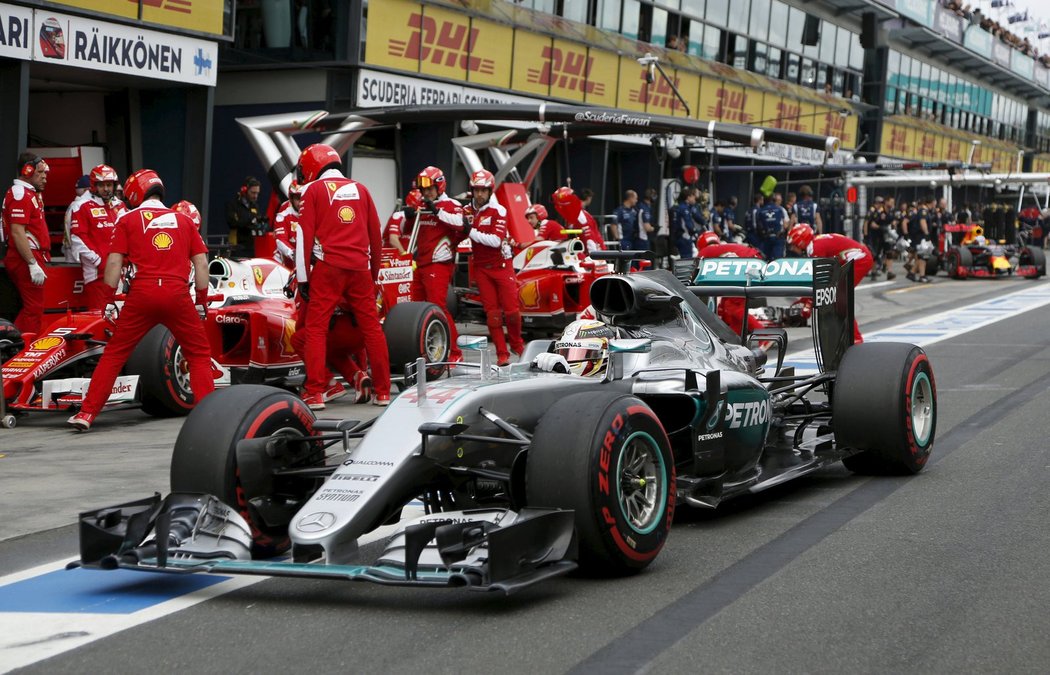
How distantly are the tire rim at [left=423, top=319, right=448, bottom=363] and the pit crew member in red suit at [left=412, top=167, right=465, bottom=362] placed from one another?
0.79 metres

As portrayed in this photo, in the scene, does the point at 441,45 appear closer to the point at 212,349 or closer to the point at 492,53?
the point at 492,53

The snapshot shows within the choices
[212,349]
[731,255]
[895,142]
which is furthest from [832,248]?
[895,142]

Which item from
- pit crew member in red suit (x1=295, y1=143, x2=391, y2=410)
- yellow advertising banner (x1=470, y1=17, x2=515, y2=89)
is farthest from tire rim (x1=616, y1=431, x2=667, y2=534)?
yellow advertising banner (x1=470, y1=17, x2=515, y2=89)

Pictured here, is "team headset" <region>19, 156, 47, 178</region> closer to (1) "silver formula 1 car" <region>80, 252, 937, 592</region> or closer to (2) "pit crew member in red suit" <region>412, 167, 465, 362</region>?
(2) "pit crew member in red suit" <region>412, 167, 465, 362</region>

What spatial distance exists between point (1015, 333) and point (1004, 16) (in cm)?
5109

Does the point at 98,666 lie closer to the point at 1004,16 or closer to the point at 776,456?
the point at 776,456

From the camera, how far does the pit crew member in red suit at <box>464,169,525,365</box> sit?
13.6m

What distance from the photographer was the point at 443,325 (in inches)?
497

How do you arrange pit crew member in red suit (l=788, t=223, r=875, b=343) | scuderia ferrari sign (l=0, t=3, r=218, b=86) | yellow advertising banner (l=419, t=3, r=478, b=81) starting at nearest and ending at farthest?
pit crew member in red suit (l=788, t=223, r=875, b=343), scuderia ferrari sign (l=0, t=3, r=218, b=86), yellow advertising banner (l=419, t=3, r=478, b=81)

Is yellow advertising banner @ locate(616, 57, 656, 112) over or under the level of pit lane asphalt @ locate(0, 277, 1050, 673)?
over

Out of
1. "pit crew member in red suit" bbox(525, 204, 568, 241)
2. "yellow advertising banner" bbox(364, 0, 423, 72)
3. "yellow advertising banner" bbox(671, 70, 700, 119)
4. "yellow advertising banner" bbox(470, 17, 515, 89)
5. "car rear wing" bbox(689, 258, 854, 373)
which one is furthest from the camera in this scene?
"yellow advertising banner" bbox(671, 70, 700, 119)

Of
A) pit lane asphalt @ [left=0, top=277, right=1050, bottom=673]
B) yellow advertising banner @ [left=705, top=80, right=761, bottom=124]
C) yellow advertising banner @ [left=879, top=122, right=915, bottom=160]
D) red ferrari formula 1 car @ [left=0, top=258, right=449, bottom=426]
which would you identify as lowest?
pit lane asphalt @ [left=0, top=277, right=1050, bottom=673]

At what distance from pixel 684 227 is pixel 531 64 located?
4.34m

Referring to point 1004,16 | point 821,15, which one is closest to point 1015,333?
point 821,15
